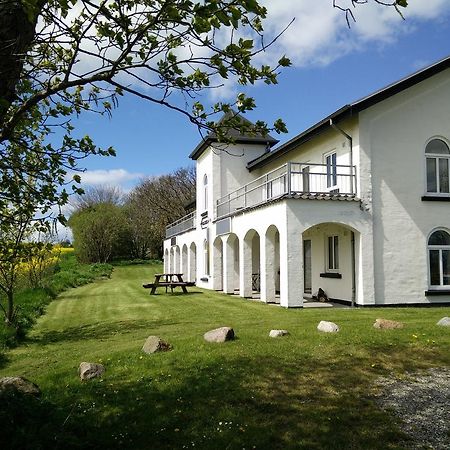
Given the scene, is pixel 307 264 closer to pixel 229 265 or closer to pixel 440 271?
pixel 229 265

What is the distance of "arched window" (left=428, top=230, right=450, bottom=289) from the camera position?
16.4 metres

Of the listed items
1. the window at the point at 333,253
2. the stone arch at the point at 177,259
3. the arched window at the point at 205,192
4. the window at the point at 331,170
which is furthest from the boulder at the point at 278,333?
the stone arch at the point at 177,259

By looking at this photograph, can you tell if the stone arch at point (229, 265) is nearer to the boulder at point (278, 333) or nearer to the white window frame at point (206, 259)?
the white window frame at point (206, 259)

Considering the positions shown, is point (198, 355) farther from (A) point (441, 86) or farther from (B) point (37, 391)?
(A) point (441, 86)

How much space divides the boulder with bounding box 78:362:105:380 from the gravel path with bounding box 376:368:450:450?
3.92 m

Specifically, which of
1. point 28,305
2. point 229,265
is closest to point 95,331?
point 28,305

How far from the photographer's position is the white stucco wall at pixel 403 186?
15930mm

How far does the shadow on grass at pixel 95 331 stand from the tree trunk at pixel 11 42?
790 cm

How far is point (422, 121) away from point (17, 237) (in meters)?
13.1

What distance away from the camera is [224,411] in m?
5.59

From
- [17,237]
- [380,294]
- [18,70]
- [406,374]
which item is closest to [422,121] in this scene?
[380,294]

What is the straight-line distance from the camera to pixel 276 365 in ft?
24.1

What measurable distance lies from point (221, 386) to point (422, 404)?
245cm

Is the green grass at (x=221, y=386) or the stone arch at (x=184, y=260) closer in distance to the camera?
the green grass at (x=221, y=386)
